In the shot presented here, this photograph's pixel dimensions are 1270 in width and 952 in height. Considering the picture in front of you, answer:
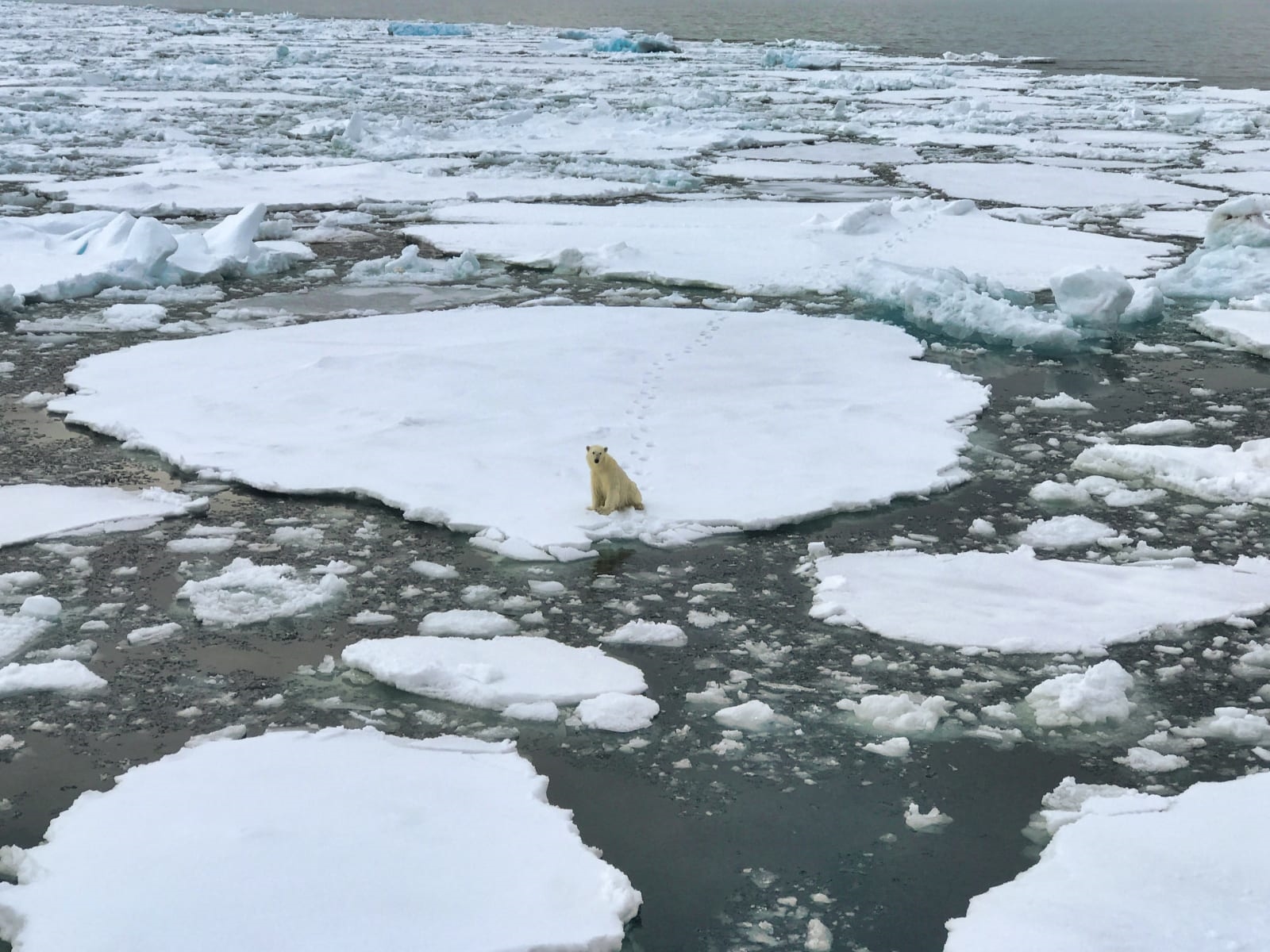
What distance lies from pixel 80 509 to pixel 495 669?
7.15 feet

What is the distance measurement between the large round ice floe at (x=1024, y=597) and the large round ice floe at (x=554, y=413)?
62 centimetres

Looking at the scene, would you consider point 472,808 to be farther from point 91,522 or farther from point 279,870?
point 91,522

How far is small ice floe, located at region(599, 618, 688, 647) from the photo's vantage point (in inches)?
167

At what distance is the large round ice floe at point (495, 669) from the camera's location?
3.89 metres

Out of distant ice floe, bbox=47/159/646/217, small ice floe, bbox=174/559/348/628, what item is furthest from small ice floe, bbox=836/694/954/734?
distant ice floe, bbox=47/159/646/217

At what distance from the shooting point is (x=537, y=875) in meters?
3.02

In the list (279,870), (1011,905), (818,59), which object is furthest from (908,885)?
(818,59)

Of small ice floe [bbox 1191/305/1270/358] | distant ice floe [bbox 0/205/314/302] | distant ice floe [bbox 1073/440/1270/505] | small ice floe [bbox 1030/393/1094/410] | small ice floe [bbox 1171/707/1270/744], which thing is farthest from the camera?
distant ice floe [bbox 0/205/314/302]

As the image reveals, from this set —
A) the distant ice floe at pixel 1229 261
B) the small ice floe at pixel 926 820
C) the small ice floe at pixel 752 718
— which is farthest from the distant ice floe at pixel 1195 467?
the distant ice floe at pixel 1229 261

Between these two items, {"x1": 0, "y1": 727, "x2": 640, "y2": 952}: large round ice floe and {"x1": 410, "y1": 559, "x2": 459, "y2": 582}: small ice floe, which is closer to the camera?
{"x1": 0, "y1": 727, "x2": 640, "y2": 952}: large round ice floe

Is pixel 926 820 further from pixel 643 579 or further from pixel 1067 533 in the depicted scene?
pixel 1067 533

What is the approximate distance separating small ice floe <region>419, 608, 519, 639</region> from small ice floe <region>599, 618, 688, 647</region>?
0.32 meters

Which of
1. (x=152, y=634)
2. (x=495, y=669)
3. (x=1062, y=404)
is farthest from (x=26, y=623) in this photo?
(x=1062, y=404)

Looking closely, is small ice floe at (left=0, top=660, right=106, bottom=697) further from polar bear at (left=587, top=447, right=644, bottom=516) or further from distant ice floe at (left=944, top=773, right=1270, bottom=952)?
distant ice floe at (left=944, top=773, right=1270, bottom=952)
